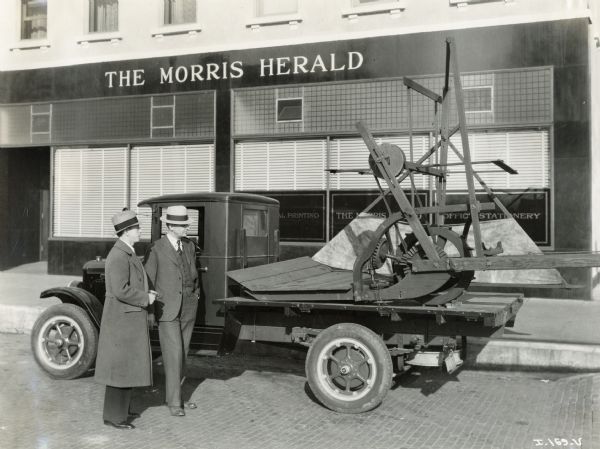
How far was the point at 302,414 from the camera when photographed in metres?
5.37

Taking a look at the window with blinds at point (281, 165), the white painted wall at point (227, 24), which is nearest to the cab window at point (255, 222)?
the window with blinds at point (281, 165)

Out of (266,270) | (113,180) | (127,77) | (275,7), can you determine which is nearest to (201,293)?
(266,270)

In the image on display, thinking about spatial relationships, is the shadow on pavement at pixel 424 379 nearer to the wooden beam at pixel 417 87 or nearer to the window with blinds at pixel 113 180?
the wooden beam at pixel 417 87

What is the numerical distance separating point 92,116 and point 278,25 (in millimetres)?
4598

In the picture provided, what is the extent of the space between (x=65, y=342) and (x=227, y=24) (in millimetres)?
8158

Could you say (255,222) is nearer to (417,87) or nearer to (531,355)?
(417,87)

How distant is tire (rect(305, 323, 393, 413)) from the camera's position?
5305mm

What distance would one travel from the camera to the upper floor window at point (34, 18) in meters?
14.3

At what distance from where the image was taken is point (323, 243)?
477 inches

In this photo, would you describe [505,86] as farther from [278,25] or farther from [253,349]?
[253,349]

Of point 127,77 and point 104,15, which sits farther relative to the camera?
point 104,15

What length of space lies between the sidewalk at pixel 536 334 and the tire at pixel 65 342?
3.02 meters

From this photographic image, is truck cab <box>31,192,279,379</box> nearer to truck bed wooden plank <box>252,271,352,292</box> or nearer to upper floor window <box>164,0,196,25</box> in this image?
truck bed wooden plank <box>252,271,352,292</box>

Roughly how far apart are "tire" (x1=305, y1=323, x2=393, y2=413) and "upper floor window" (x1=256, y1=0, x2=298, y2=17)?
333 inches
